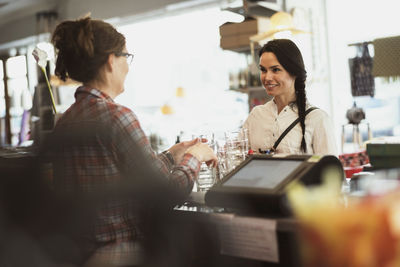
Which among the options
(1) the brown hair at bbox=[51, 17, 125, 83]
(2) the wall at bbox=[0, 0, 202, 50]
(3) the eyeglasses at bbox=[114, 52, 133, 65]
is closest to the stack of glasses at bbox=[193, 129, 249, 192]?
(3) the eyeglasses at bbox=[114, 52, 133, 65]

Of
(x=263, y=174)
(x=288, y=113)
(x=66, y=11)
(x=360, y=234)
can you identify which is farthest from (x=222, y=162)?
(x=66, y=11)

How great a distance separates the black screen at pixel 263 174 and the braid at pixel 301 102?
3.48 ft

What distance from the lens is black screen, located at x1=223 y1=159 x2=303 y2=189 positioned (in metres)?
1.25

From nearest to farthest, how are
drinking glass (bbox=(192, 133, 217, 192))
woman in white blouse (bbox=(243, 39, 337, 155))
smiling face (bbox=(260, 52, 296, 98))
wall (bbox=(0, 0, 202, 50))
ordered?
drinking glass (bbox=(192, 133, 217, 192))
woman in white blouse (bbox=(243, 39, 337, 155))
smiling face (bbox=(260, 52, 296, 98))
wall (bbox=(0, 0, 202, 50))

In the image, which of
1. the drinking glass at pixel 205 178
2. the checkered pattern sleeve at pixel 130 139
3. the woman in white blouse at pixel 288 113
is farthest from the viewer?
the woman in white blouse at pixel 288 113

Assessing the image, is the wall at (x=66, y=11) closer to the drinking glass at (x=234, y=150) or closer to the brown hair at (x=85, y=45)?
the drinking glass at (x=234, y=150)

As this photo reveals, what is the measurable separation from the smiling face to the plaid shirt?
129 cm

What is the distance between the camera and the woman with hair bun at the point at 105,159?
1.35 metres

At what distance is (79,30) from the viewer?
4.67 ft

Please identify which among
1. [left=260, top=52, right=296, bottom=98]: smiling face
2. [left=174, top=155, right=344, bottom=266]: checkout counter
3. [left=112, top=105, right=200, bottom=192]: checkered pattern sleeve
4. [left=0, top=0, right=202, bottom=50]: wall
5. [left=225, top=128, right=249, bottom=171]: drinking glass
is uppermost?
[left=0, top=0, right=202, bottom=50]: wall

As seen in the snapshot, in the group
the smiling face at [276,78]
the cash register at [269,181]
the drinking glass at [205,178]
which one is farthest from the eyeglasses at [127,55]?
the smiling face at [276,78]

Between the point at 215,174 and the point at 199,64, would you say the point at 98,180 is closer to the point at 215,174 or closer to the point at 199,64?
the point at 215,174

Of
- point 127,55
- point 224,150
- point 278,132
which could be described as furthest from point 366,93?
point 127,55

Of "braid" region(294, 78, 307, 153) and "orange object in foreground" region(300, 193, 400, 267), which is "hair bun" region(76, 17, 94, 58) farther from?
"braid" region(294, 78, 307, 153)
